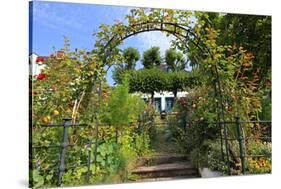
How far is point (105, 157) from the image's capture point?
584cm

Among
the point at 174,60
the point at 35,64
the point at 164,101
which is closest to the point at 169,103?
the point at 164,101

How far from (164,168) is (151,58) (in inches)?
54.1

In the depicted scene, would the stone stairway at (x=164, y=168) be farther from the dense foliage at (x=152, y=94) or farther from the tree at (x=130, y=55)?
the tree at (x=130, y=55)

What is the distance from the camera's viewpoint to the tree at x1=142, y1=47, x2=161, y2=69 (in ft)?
19.7

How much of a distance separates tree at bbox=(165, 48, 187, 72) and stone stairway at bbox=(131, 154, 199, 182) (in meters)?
1.11

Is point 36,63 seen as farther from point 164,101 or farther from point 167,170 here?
point 167,170

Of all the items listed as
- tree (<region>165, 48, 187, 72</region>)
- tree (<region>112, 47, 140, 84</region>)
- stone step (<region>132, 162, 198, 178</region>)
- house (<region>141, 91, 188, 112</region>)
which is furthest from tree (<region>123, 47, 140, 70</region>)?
stone step (<region>132, 162, 198, 178</region>)

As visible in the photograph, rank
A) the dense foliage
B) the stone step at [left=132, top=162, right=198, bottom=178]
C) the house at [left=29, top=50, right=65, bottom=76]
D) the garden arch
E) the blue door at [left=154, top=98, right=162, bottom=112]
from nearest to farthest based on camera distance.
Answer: the house at [left=29, top=50, right=65, bottom=76] → the dense foliage → the garden arch → the stone step at [left=132, top=162, right=198, bottom=178] → the blue door at [left=154, top=98, right=162, bottom=112]

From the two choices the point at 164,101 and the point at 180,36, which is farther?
the point at 180,36

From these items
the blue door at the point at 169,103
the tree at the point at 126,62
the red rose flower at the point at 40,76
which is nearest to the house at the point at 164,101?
the blue door at the point at 169,103

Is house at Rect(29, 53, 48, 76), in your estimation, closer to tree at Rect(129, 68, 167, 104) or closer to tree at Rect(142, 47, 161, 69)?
tree at Rect(129, 68, 167, 104)

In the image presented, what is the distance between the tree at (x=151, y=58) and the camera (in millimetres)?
6004

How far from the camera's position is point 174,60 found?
6188 millimetres
